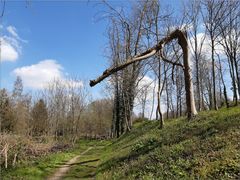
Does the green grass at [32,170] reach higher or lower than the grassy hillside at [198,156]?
lower

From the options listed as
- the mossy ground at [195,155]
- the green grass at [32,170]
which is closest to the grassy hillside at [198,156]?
the mossy ground at [195,155]

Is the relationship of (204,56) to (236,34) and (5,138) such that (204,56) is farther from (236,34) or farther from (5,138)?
(5,138)

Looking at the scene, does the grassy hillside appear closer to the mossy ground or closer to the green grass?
the mossy ground

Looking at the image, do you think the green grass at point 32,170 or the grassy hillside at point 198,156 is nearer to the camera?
the grassy hillside at point 198,156

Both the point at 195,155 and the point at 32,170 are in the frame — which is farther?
the point at 32,170

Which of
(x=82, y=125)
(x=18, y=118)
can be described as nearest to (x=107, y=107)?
(x=82, y=125)

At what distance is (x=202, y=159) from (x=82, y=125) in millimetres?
68887

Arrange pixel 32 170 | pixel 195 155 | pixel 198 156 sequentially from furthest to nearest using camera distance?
pixel 32 170 < pixel 195 155 < pixel 198 156

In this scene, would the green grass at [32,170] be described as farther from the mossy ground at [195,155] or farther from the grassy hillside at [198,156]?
the grassy hillside at [198,156]

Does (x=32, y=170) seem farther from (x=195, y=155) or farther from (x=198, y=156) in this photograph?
(x=198, y=156)

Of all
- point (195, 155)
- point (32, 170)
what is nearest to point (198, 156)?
point (195, 155)

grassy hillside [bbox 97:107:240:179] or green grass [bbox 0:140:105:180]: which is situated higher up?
grassy hillside [bbox 97:107:240:179]

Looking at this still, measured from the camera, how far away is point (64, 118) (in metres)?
62.9

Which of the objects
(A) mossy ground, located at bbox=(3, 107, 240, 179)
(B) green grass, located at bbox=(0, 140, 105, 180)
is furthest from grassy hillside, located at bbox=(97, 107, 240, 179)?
(B) green grass, located at bbox=(0, 140, 105, 180)
